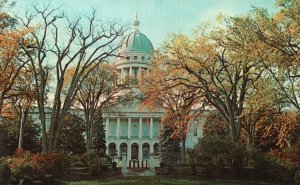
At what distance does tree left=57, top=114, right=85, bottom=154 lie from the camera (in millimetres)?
57191

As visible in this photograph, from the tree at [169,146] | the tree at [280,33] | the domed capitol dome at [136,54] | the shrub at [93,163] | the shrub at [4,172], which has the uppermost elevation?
the domed capitol dome at [136,54]

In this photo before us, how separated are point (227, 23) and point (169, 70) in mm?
5614

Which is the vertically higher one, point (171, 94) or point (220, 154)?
point (171, 94)

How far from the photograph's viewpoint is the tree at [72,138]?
57.2 metres

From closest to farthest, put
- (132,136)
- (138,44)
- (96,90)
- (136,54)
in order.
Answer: (96,90) < (136,54) < (138,44) < (132,136)

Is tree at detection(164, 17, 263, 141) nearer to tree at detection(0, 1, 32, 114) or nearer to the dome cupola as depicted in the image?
tree at detection(0, 1, 32, 114)

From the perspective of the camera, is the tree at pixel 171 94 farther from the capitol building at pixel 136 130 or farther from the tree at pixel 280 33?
the capitol building at pixel 136 130

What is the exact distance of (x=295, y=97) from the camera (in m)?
27.0

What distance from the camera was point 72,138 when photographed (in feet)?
190

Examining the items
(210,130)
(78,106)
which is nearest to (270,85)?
(78,106)

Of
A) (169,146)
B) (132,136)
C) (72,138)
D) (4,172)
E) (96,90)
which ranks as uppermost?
(132,136)

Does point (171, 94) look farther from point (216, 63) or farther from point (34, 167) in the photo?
point (34, 167)

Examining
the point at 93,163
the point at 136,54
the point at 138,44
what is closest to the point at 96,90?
the point at 93,163

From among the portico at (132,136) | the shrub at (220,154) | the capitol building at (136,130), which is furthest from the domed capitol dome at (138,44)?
the shrub at (220,154)
